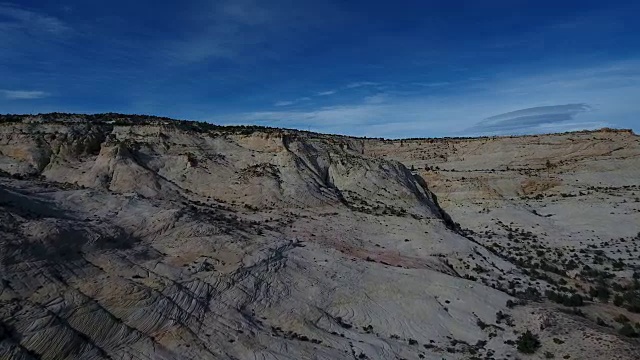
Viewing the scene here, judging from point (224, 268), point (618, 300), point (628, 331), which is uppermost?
point (224, 268)

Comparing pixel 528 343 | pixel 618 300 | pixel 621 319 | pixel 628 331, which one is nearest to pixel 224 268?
pixel 528 343

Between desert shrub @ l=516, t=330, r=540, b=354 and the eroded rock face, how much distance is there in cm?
32

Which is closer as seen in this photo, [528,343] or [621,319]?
[528,343]

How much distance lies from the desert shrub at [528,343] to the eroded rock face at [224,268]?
0.32 metres

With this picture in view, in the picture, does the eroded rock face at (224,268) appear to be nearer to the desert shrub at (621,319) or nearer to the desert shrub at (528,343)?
the desert shrub at (528,343)

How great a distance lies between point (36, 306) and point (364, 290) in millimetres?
11055

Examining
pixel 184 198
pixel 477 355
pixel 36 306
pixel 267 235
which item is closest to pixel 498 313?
pixel 477 355

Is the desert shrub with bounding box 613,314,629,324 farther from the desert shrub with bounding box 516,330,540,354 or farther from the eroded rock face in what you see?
the desert shrub with bounding box 516,330,540,354

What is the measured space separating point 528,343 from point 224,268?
10.5m

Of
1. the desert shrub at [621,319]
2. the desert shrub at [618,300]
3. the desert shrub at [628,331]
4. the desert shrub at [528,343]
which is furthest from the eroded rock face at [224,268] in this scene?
the desert shrub at [618,300]

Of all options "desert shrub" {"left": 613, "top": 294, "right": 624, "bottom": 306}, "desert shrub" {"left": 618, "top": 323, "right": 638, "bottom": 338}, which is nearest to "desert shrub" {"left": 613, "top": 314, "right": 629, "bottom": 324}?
"desert shrub" {"left": 618, "top": 323, "right": 638, "bottom": 338}

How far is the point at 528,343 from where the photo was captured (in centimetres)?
1673

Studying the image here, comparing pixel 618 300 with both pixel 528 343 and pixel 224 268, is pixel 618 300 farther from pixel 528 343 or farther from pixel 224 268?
pixel 224 268

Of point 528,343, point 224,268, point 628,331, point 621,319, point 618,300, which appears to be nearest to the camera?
point 528,343
